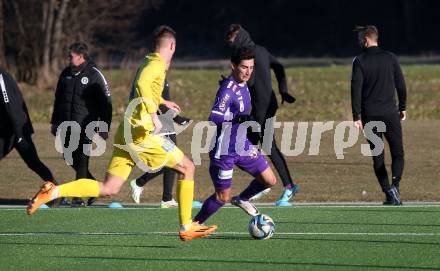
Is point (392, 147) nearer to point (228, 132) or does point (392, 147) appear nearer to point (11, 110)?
point (228, 132)

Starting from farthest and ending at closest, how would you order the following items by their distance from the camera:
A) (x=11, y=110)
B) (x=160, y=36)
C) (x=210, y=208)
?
1. (x=11, y=110)
2. (x=210, y=208)
3. (x=160, y=36)

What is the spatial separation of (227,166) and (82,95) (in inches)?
167

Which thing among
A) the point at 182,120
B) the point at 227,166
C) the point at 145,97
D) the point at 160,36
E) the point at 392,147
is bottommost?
the point at 392,147

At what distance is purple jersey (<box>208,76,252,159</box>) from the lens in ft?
36.7

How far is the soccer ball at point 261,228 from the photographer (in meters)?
10.9

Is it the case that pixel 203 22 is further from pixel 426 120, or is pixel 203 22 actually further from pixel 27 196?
pixel 27 196

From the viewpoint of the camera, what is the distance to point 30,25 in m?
42.7

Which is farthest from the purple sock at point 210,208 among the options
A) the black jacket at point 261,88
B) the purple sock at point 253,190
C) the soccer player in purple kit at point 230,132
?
the black jacket at point 261,88

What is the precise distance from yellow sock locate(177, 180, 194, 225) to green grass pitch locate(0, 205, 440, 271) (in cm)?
28

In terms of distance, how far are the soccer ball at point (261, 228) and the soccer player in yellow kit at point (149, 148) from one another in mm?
403

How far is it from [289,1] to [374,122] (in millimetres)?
64289

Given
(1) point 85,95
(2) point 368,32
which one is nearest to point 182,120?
(1) point 85,95

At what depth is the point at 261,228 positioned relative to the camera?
10914mm

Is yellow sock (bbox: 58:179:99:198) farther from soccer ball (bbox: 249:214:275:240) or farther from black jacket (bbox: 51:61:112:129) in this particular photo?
black jacket (bbox: 51:61:112:129)
